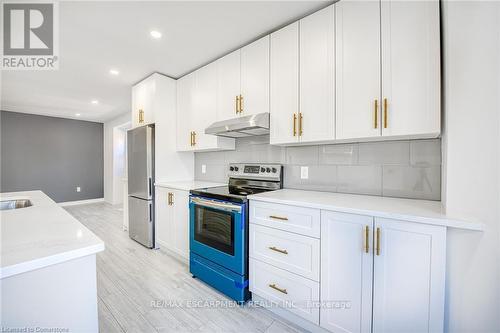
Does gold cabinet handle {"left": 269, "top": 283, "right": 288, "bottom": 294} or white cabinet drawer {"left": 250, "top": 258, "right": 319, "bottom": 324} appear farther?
gold cabinet handle {"left": 269, "top": 283, "right": 288, "bottom": 294}

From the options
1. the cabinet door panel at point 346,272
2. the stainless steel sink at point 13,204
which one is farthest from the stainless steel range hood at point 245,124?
the stainless steel sink at point 13,204

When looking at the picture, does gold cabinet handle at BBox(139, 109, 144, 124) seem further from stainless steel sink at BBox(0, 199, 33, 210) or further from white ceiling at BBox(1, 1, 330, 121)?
stainless steel sink at BBox(0, 199, 33, 210)

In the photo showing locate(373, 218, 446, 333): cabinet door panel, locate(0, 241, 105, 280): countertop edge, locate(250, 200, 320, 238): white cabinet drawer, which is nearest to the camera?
locate(0, 241, 105, 280): countertop edge

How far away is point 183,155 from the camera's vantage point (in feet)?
11.0

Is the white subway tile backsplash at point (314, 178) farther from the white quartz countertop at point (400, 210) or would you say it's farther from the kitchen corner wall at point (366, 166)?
the white quartz countertop at point (400, 210)

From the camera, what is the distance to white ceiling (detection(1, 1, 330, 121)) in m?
1.76

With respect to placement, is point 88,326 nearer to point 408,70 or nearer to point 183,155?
point 408,70

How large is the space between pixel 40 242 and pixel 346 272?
5.22 ft

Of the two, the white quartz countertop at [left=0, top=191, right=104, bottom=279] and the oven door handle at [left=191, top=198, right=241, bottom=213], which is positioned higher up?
the white quartz countertop at [left=0, top=191, right=104, bottom=279]

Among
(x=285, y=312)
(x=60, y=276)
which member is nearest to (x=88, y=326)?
(x=60, y=276)

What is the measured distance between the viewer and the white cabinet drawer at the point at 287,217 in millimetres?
1470

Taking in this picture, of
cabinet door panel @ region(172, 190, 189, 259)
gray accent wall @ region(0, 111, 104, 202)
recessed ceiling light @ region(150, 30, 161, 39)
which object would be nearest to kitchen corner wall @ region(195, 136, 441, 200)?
cabinet door panel @ region(172, 190, 189, 259)

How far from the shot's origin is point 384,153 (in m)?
1.72

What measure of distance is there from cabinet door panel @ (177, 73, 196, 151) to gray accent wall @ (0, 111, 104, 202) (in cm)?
483
